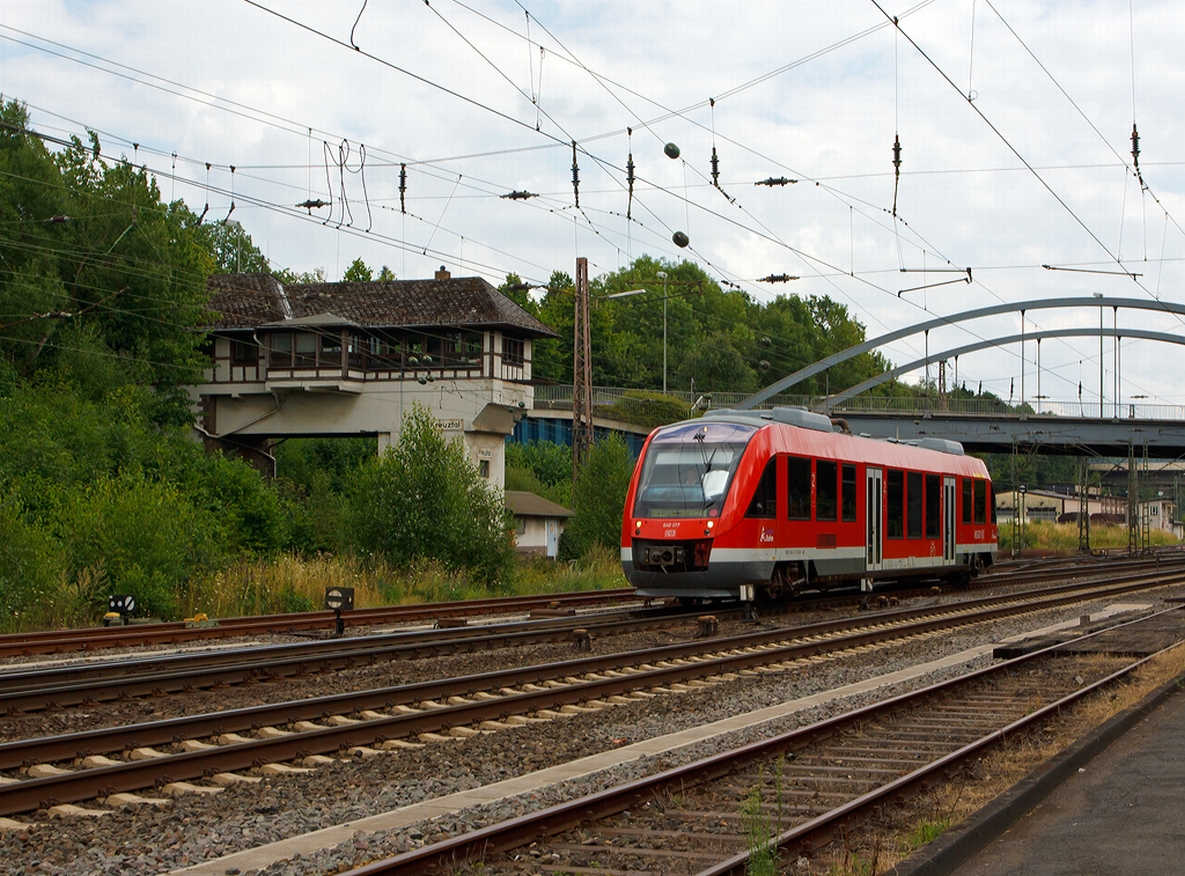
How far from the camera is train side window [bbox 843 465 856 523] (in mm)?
22812

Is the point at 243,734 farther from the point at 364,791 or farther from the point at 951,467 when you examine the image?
the point at 951,467

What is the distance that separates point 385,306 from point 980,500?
24793mm

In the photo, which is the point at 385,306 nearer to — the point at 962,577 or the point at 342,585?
the point at 342,585

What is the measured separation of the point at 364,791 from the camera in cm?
852

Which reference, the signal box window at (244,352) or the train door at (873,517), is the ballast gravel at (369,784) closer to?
the train door at (873,517)

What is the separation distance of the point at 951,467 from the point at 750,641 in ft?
43.6

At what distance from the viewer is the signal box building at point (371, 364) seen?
46094 mm

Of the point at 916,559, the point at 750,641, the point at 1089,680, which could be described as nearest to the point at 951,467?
the point at 916,559

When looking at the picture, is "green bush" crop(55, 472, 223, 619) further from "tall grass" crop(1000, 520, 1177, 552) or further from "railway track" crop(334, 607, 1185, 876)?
"tall grass" crop(1000, 520, 1177, 552)

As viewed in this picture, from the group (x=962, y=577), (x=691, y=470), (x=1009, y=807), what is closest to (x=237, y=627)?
(x=691, y=470)

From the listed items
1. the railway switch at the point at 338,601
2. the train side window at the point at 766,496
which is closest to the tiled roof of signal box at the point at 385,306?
the train side window at the point at 766,496

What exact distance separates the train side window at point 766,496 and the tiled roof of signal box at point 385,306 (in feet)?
85.6

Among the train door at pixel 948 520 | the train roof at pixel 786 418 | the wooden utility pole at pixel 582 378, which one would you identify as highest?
the wooden utility pole at pixel 582 378

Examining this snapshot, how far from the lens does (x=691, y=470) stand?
20.2 metres
